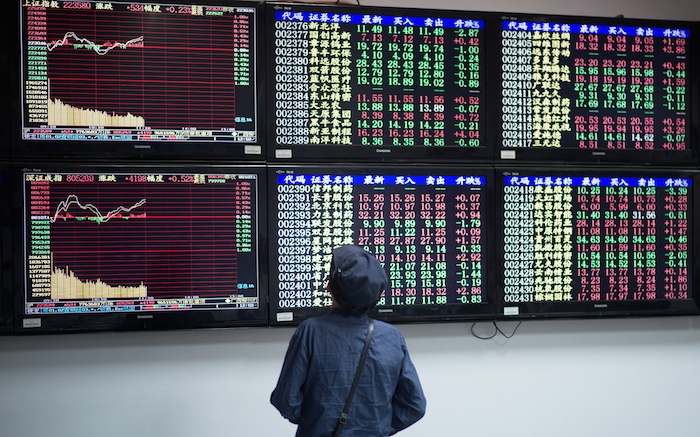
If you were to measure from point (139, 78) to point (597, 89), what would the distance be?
196 cm

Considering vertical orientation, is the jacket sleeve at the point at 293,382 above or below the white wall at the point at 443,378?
above

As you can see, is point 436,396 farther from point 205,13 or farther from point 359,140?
point 205,13

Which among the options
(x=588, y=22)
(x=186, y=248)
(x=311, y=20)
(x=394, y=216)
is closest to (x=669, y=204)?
(x=588, y=22)

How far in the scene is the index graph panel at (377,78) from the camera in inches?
104

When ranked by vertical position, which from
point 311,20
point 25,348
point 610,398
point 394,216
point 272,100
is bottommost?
point 610,398

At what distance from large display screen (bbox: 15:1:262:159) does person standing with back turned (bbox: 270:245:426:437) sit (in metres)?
0.91

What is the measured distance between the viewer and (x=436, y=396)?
2.81 meters

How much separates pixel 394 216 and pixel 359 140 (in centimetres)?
35

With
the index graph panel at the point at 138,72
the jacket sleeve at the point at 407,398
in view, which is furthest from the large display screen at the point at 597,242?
the index graph panel at the point at 138,72

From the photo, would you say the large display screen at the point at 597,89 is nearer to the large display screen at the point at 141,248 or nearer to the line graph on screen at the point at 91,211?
the large display screen at the point at 141,248

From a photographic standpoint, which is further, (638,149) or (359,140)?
(638,149)

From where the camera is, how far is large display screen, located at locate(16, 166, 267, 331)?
248 cm

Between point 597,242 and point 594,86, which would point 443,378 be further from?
point 594,86

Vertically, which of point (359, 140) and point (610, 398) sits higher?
point (359, 140)
